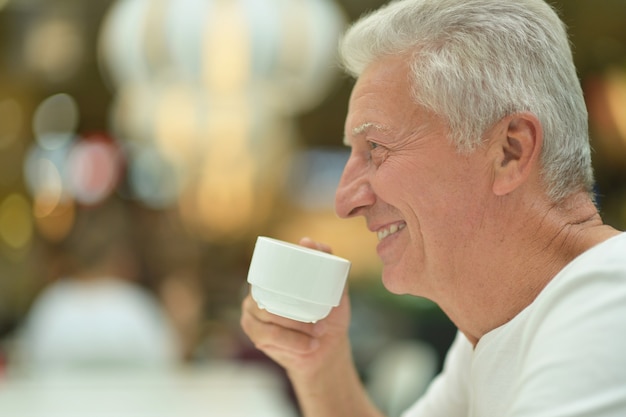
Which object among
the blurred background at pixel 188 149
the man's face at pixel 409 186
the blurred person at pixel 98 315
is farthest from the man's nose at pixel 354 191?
the blurred person at pixel 98 315

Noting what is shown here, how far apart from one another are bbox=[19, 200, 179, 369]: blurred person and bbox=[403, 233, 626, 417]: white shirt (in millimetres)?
1743

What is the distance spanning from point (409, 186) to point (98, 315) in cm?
189

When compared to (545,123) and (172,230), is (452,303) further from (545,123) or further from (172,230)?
(172,230)

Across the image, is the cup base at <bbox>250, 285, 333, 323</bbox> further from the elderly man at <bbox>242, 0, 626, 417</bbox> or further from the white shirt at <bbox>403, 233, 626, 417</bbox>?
the white shirt at <bbox>403, 233, 626, 417</bbox>

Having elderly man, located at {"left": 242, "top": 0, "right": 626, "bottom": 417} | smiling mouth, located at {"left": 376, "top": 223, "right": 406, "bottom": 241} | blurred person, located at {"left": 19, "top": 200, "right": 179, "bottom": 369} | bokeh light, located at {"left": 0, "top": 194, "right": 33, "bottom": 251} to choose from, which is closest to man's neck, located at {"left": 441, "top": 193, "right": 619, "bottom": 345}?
elderly man, located at {"left": 242, "top": 0, "right": 626, "bottom": 417}

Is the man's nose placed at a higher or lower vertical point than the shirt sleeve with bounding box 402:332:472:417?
higher

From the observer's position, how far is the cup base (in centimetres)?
100

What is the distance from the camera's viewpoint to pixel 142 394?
171 cm

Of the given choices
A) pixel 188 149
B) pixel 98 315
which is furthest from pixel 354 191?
pixel 188 149

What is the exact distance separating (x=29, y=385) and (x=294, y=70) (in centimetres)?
158

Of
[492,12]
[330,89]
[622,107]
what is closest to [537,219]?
[492,12]

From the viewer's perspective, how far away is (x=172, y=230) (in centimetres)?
700

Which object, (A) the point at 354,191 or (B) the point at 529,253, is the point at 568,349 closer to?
(B) the point at 529,253

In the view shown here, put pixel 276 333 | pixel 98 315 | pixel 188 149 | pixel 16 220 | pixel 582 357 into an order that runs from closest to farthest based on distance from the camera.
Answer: pixel 582 357
pixel 276 333
pixel 98 315
pixel 188 149
pixel 16 220
